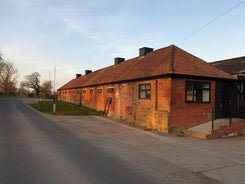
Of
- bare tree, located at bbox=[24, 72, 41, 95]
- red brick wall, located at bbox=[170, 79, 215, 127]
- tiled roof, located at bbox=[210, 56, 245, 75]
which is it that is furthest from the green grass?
bare tree, located at bbox=[24, 72, 41, 95]

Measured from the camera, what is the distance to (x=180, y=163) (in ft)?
23.7

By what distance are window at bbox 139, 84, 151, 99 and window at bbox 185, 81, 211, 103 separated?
8.60ft

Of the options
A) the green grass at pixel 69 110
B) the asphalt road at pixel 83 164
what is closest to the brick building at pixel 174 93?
the asphalt road at pixel 83 164

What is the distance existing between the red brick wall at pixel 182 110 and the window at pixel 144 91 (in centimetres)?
232

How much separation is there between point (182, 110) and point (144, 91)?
3288 millimetres

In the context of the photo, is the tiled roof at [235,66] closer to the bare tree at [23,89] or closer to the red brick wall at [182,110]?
the red brick wall at [182,110]

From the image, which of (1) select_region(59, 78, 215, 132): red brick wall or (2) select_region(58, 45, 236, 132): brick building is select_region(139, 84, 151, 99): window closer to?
(2) select_region(58, 45, 236, 132): brick building

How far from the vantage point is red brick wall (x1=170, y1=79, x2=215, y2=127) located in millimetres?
13781

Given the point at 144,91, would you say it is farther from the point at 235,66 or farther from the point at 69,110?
the point at 69,110

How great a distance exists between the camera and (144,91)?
1636 cm

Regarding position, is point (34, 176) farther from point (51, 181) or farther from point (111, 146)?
point (111, 146)

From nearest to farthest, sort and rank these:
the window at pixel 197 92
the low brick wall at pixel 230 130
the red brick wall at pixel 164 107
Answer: the low brick wall at pixel 230 130 < the red brick wall at pixel 164 107 < the window at pixel 197 92

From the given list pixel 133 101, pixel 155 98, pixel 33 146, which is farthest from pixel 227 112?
pixel 33 146

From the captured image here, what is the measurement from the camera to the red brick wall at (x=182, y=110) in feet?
45.2
